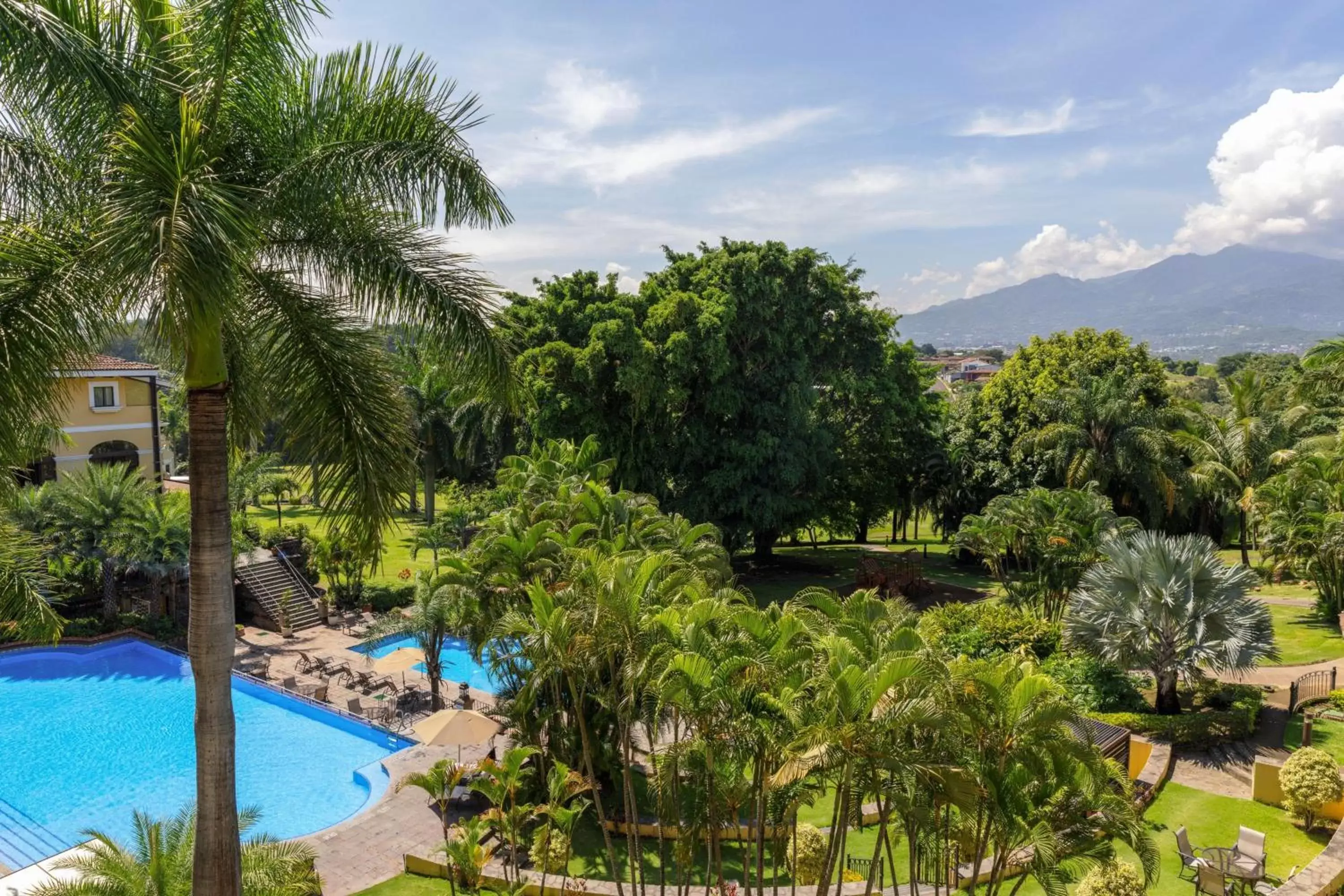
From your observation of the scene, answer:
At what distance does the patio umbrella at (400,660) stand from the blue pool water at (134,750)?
52.4 inches

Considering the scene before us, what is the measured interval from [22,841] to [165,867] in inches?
328

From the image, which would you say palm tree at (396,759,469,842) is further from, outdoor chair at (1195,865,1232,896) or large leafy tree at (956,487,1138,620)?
large leafy tree at (956,487,1138,620)

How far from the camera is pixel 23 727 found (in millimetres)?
19062

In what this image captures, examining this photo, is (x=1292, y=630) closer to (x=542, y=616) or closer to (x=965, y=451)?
(x=965, y=451)

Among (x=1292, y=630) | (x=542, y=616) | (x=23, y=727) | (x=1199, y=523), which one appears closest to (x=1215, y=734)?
(x=1292, y=630)

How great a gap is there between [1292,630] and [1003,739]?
1935 cm

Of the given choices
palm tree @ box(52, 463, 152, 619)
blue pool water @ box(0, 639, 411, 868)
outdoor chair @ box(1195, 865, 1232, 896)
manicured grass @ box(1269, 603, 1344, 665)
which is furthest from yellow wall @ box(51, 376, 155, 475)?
manicured grass @ box(1269, 603, 1344, 665)

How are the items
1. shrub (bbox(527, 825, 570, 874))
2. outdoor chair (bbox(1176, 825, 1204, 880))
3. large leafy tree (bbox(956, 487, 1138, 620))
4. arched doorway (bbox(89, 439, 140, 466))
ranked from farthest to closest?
arched doorway (bbox(89, 439, 140, 466))
large leafy tree (bbox(956, 487, 1138, 620))
shrub (bbox(527, 825, 570, 874))
outdoor chair (bbox(1176, 825, 1204, 880))

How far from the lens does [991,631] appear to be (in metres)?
18.9

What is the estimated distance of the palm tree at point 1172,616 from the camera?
1469 cm

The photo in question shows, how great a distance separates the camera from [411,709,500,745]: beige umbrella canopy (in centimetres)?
1509

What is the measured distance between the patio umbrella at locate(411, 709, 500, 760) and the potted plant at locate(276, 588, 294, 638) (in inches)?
444

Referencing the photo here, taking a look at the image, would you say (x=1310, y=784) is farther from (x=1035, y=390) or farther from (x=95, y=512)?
(x=95, y=512)

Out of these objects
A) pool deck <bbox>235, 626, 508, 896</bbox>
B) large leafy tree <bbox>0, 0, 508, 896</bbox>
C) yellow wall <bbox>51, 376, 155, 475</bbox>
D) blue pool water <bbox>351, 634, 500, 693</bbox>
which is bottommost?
blue pool water <bbox>351, 634, 500, 693</bbox>
